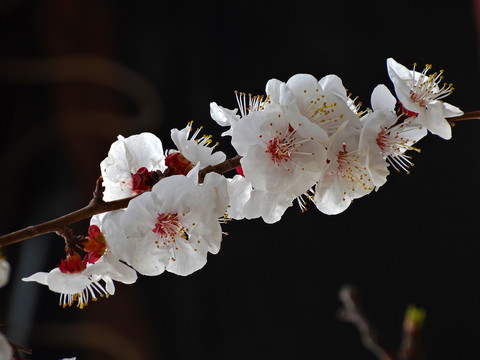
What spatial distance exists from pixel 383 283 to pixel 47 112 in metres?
1.23

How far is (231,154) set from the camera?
1.92 m

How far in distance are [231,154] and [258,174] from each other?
1435 mm

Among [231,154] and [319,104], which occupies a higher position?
[231,154]

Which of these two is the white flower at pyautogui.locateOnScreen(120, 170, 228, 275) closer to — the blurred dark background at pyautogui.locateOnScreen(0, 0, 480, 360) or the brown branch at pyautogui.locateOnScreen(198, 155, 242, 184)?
the brown branch at pyautogui.locateOnScreen(198, 155, 242, 184)

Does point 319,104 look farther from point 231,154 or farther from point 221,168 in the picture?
point 231,154

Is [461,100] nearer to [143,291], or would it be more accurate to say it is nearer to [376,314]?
[376,314]

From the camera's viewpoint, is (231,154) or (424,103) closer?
(424,103)

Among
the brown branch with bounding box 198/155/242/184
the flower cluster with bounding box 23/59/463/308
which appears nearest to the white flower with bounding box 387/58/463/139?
the flower cluster with bounding box 23/59/463/308

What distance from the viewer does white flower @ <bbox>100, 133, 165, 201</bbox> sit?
0.54 meters

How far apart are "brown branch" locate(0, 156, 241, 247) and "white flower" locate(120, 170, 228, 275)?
0.7 inches

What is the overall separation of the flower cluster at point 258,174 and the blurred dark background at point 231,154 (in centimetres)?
142

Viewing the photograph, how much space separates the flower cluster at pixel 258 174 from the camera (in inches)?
18.5

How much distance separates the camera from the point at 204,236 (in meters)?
0.49

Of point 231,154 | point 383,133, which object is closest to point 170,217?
point 383,133
